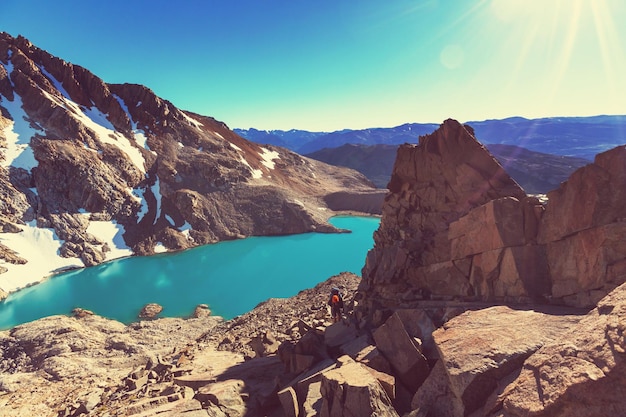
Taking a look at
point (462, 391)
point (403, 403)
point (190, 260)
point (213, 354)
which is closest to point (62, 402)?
point (213, 354)

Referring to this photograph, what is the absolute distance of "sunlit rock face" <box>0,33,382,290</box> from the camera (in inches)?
2041

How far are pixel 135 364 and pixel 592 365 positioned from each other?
75.6ft

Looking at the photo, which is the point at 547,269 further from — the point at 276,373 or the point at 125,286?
the point at 125,286

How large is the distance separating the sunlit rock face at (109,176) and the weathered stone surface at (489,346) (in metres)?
50.8

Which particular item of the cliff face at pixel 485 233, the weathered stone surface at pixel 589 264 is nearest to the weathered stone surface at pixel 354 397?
the cliff face at pixel 485 233

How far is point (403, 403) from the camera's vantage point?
8.96m

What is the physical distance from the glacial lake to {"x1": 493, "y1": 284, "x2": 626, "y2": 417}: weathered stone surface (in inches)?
1126

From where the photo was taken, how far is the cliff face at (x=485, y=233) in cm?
977

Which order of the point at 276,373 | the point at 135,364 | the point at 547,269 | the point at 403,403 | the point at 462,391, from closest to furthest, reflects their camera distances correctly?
1. the point at 462,391
2. the point at 403,403
3. the point at 547,269
4. the point at 276,373
5. the point at 135,364

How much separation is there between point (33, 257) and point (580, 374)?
58.4m

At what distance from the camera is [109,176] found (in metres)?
61.5

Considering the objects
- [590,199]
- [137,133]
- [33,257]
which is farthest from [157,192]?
[590,199]

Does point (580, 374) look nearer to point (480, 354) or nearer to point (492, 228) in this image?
point (480, 354)

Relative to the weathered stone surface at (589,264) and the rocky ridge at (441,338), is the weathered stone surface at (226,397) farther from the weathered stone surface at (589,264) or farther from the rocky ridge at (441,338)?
the weathered stone surface at (589,264)
